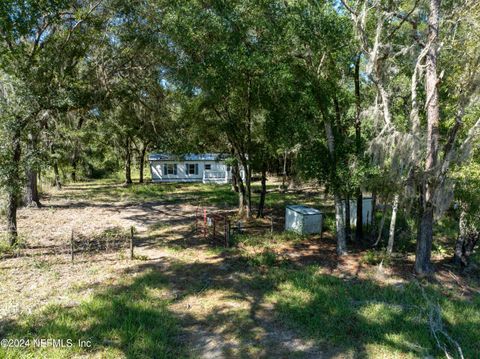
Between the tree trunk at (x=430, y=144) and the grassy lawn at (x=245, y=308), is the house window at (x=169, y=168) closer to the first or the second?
the grassy lawn at (x=245, y=308)

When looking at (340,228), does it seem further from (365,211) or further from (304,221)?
(365,211)

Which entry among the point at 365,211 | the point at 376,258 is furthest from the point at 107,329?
the point at 365,211

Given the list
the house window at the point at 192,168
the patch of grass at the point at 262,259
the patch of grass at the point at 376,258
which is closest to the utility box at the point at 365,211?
the patch of grass at the point at 376,258

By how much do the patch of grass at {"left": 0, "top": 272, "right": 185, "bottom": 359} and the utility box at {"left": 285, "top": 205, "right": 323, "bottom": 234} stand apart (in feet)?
23.3

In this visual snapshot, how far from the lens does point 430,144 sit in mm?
7828

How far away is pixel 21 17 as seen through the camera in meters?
7.84

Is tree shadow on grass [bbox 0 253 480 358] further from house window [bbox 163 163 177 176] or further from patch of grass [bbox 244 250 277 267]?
house window [bbox 163 163 177 176]

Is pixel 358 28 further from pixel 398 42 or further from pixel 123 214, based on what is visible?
pixel 123 214

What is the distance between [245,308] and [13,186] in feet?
23.2

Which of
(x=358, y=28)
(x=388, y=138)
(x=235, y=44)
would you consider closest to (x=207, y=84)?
(x=235, y=44)

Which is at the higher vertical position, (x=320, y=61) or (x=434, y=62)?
(x=320, y=61)

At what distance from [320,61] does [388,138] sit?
3265 mm

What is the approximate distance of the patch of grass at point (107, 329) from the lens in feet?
16.1

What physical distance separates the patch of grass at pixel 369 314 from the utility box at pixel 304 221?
4.16m
